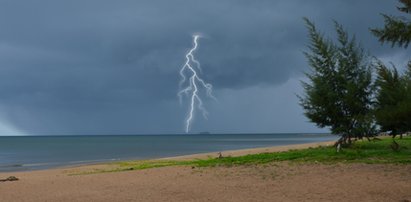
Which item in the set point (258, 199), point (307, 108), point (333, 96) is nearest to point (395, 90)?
point (258, 199)

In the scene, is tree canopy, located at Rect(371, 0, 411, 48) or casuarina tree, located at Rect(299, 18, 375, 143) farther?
casuarina tree, located at Rect(299, 18, 375, 143)

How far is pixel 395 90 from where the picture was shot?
567 inches

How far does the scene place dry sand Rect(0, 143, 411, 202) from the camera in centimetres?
1188

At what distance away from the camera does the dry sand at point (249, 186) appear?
468 inches

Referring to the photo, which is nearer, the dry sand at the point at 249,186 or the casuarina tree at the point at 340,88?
the dry sand at the point at 249,186

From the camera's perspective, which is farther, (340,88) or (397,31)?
(340,88)

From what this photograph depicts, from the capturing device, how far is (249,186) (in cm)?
1376

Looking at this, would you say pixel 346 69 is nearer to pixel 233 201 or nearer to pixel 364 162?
pixel 364 162

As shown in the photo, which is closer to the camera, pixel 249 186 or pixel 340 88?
pixel 249 186

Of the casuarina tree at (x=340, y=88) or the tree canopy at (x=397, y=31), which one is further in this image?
the casuarina tree at (x=340, y=88)

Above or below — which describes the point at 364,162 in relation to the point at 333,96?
below

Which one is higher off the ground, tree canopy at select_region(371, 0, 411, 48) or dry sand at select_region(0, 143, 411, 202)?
tree canopy at select_region(371, 0, 411, 48)

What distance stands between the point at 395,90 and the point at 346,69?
46.3ft

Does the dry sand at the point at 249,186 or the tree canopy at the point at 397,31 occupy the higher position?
the tree canopy at the point at 397,31
